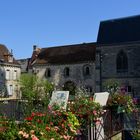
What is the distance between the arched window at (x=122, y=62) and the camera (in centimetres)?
3847

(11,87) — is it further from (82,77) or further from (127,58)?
(127,58)

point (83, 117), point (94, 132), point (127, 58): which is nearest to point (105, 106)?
point (94, 132)

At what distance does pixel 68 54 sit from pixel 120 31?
8590 mm

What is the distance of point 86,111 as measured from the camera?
26.2ft

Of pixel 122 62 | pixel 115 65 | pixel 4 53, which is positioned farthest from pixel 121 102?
pixel 4 53

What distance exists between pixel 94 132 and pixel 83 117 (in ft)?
3.38

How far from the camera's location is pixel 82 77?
43062 millimetres

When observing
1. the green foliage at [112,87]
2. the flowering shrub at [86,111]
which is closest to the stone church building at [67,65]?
the green foliage at [112,87]

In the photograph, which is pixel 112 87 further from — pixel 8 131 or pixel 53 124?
pixel 8 131

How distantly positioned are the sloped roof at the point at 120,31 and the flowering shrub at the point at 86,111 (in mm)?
30535

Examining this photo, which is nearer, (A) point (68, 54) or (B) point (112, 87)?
(B) point (112, 87)

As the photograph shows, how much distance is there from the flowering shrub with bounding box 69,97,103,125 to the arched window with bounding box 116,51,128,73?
30284 mm

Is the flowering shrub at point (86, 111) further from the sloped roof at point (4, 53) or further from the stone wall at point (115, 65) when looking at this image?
the sloped roof at point (4, 53)

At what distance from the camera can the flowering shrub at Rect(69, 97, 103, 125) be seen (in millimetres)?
7882
